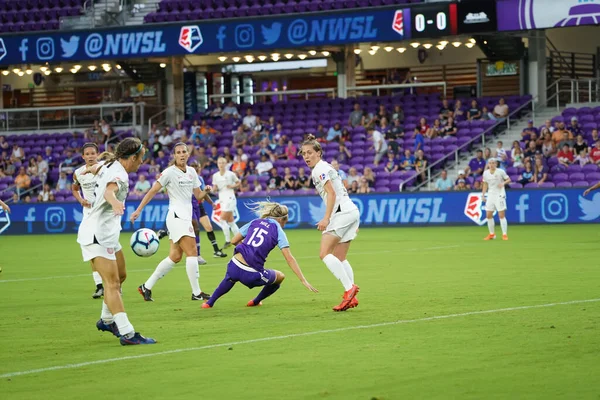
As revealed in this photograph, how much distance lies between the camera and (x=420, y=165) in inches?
1479

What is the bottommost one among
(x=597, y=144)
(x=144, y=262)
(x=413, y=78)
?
(x=144, y=262)

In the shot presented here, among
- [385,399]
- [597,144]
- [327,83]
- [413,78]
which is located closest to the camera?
[385,399]

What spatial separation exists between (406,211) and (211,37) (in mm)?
12278

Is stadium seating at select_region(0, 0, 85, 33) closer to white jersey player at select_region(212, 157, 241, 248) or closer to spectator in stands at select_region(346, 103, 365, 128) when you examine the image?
spectator in stands at select_region(346, 103, 365, 128)

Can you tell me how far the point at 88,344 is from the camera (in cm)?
1062

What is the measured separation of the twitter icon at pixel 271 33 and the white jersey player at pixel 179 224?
26.6 m

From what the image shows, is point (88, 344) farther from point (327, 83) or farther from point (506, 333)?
point (327, 83)

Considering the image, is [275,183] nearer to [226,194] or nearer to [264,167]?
[264,167]

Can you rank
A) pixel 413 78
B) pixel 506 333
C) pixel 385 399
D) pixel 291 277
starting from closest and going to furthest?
1. pixel 385 399
2. pixel 506 333
3. pixel 291 277
4. pixel 413 78

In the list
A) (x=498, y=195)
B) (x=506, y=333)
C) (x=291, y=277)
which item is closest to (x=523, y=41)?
(x=498, y=195)

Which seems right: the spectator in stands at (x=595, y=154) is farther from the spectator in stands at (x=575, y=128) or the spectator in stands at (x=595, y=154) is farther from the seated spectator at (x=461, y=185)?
the seated spectator at (x=461, y=185)

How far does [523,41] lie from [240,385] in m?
37.6

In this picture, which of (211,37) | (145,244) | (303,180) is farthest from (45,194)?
(145,244)

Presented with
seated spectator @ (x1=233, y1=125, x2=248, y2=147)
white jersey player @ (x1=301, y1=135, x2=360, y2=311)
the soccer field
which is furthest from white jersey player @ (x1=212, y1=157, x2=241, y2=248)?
white jersey player @ (x1=301, y1=135, x2=360, y2=311)
